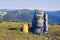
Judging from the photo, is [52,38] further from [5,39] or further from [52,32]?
[5,39]

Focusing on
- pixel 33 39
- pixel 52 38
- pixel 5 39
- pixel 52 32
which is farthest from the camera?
pixel 52 32

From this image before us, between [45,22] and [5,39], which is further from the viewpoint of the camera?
[45,22]

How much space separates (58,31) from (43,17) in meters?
2.90

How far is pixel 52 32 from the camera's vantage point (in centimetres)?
3391

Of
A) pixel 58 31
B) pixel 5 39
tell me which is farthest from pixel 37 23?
pixel 5 39

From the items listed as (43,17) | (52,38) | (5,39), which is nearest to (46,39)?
(52,38)

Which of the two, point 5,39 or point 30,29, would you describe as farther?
point 30,29

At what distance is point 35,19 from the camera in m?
34.5

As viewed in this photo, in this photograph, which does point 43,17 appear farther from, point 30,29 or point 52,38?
point 52,38

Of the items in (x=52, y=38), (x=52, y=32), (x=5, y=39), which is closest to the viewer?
(x=5, y=39)

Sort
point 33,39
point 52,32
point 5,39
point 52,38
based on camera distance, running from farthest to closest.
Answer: point 52,32 → point 52,38 → point 33,39 → point 5,39

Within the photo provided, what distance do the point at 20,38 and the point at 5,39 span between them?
2.43 metres

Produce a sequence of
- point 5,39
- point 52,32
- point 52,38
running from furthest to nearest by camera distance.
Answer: point 52,32, point 52,38, point 5,39

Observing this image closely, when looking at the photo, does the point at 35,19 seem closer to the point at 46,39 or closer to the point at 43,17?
the point at 43,17
